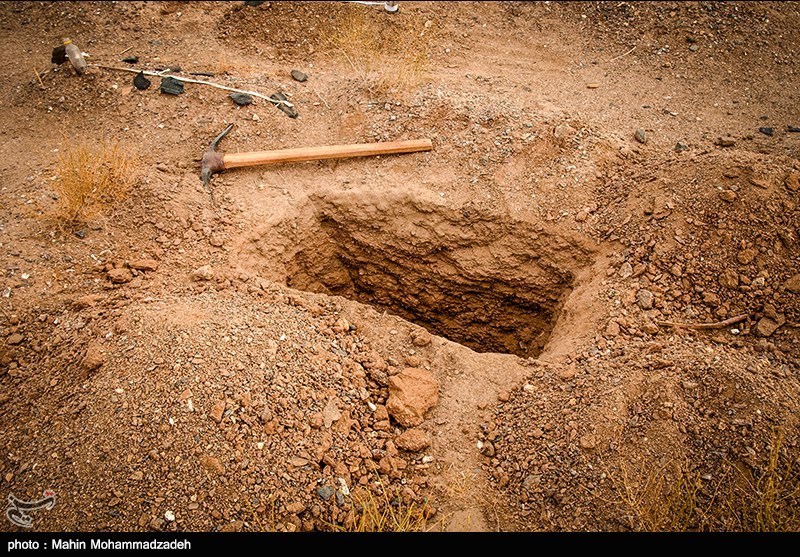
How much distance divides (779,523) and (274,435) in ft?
7.08

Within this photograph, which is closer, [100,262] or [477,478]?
[477,478]

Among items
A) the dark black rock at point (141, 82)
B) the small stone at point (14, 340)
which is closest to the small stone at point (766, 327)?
the small stone at point (14, 340)

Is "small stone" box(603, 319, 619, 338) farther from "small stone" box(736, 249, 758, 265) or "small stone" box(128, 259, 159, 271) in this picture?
"small stone" box(128, 259, 159, 271)

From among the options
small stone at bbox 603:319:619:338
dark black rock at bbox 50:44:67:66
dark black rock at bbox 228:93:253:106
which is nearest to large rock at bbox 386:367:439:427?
small stone at bbox 603:319:619:338

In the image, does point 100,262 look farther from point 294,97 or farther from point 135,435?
point 294,97

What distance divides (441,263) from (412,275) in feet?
0.84

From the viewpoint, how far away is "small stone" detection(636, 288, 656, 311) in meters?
3.16

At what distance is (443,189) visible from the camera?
13.0ft

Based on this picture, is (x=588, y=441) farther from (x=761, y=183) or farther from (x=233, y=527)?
(x=761, y=183)

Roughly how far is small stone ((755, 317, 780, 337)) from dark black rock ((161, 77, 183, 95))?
4.36m

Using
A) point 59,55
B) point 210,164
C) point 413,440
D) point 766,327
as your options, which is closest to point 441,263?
point 413,440

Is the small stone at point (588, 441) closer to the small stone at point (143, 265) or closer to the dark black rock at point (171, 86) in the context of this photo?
the small stone at point (143, 265)
